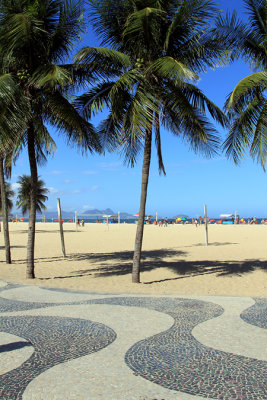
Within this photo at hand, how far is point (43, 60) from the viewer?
29.6ft

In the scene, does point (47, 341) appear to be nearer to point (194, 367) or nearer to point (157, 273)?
point (194, 367)

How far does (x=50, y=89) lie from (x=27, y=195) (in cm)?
3461

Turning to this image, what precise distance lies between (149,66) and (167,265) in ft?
24.5

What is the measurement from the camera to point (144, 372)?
333cm

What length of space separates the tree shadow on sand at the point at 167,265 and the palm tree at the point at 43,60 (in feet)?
8.87

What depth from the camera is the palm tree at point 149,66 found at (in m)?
7.53

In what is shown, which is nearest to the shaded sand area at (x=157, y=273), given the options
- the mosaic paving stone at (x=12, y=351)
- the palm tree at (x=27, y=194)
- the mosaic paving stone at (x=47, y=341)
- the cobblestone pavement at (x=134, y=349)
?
the cobblestone pavement at (x=134, y=349)

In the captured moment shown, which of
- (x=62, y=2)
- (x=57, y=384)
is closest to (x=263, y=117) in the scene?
(x=62, y=2)

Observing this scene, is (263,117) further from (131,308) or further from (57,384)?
(57,384)

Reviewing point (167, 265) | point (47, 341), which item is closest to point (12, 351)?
point (47, 341)

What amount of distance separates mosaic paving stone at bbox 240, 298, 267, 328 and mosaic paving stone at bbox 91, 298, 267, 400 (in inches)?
39.5

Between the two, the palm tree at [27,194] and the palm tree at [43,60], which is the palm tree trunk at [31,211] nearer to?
the palm tree at [43,60]

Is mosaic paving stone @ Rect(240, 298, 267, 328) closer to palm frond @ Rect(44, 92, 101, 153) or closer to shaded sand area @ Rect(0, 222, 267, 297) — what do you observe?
shaded sand area @ Rect(0, 222, 267, 297)

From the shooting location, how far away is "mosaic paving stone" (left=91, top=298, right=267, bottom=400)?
9.74ft
